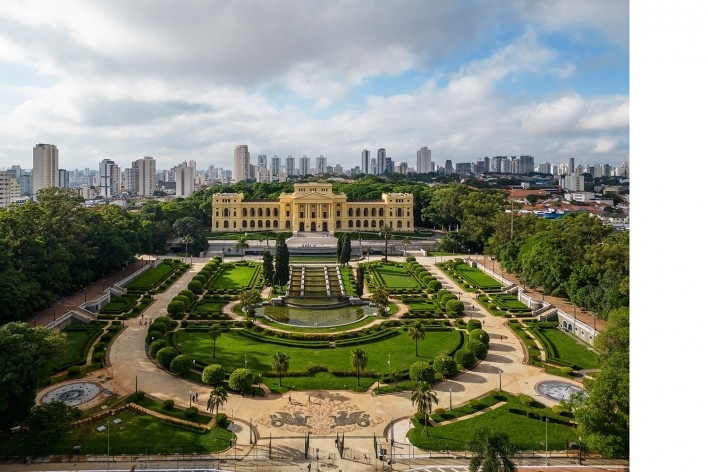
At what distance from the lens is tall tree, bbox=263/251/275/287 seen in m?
42.3

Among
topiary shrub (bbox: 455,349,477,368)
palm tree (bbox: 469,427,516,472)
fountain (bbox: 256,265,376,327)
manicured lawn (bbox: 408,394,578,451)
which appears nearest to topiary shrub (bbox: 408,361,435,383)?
topiary shrub (bbox: 455,349,477,368)

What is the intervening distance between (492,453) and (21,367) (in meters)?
17.4

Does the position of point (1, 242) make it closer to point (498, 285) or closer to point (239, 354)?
point (239, 354)

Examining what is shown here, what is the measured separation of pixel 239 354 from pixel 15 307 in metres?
13.6

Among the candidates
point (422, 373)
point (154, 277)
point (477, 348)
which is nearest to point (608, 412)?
point (422, 373)

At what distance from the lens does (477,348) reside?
2845cm

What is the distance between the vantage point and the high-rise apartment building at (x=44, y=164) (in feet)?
411

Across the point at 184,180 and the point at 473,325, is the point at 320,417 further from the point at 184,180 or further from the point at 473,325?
the point at 184,180

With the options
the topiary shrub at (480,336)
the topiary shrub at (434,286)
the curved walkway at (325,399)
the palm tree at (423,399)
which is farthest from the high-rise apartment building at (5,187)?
the palm tree at (423,399)

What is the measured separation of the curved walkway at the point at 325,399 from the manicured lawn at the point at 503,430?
1.22m

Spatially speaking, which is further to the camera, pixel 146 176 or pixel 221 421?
pixel 146 176

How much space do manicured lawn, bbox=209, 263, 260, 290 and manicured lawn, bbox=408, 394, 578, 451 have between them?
27.6m

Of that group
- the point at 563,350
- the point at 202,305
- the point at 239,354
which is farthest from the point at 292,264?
the point at 563,350

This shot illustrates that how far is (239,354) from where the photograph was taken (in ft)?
95.7
